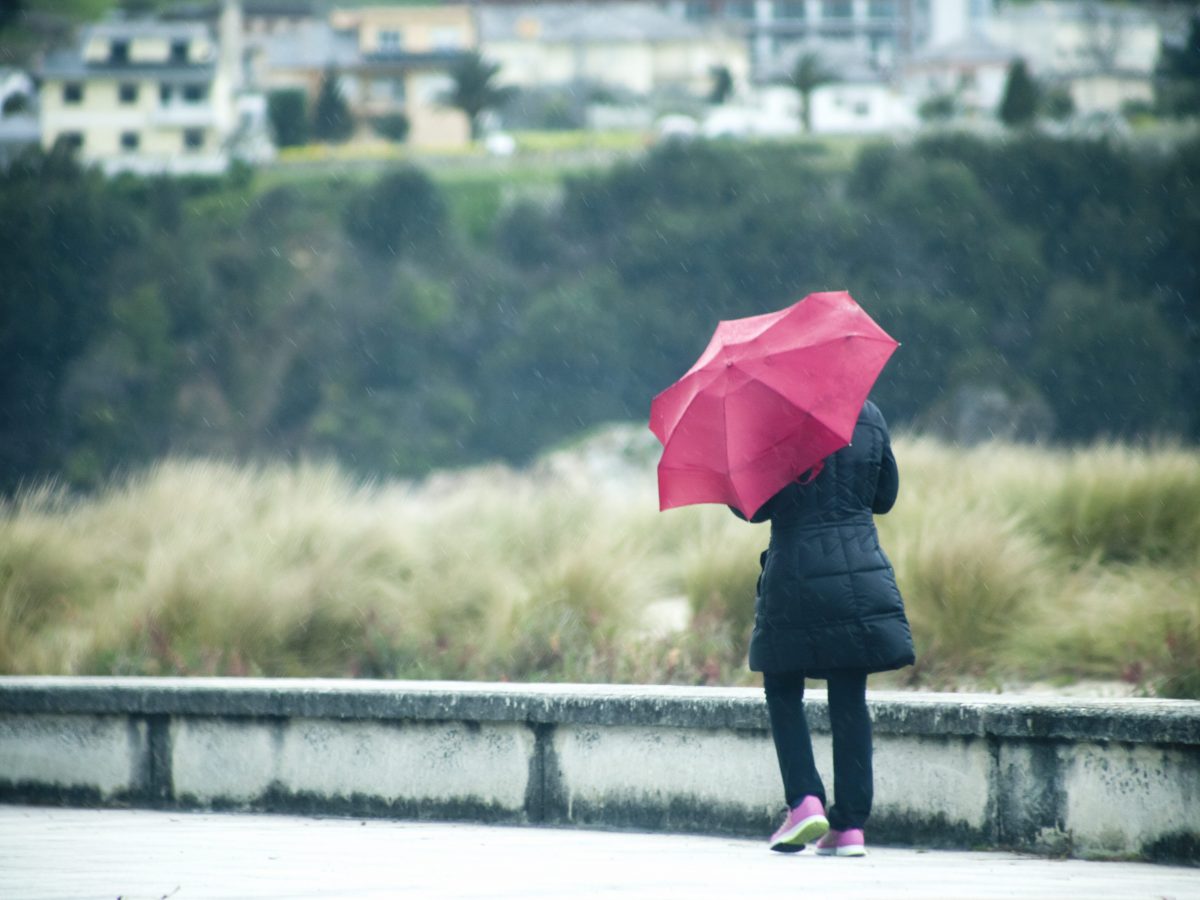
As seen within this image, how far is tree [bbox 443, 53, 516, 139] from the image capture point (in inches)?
3073

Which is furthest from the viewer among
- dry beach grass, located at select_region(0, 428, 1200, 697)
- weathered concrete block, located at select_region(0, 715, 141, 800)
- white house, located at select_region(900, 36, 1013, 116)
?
white house, located at select_region(900, 36, 1013, 116)

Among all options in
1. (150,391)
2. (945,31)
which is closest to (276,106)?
(150,391)

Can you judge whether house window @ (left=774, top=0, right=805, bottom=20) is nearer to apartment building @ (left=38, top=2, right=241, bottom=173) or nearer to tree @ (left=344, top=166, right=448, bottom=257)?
apartment building @ (left=38, top=2, right=241, bottom=173)

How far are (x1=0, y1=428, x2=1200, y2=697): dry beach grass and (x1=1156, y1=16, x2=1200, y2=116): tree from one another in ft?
181

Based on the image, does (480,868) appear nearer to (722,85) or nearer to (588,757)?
(588,757)

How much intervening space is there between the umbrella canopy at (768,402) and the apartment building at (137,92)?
243ft

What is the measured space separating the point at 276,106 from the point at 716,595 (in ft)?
227

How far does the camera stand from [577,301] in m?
48.7

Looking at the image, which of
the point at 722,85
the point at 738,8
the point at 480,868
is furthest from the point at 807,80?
the point at 480,868

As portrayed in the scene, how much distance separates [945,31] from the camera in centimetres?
11888

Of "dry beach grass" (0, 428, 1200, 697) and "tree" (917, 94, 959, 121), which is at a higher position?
"tree" (917, 94, 959, 121)

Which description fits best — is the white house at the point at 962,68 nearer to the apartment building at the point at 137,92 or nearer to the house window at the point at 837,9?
the house window at the point at 837,9

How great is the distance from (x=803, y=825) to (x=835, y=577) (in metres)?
0.70

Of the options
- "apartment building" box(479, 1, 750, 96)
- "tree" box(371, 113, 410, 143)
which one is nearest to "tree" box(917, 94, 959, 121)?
"apartment building" box(479, 1, 750, 96)
